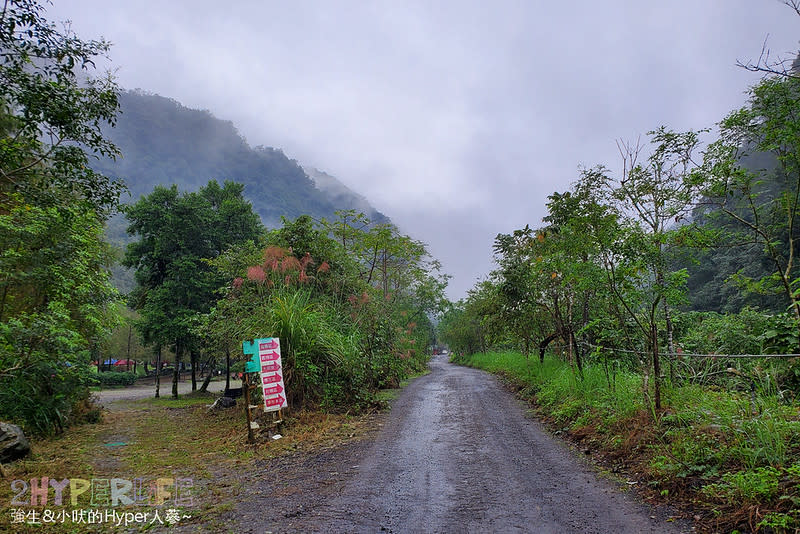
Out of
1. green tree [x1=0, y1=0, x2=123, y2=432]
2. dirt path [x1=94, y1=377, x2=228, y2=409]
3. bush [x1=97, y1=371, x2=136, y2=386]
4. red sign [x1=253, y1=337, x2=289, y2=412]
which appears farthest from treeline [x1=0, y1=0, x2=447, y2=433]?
bush [x1=97, y1=371, x2=136, y2=386]

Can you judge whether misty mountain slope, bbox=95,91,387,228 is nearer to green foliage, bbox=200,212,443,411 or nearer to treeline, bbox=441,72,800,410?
green foliage, bbox=200,212,443,411

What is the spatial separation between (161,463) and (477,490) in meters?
4.61

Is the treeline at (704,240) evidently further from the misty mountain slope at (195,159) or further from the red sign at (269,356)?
the misty mountain slope at (195,159)

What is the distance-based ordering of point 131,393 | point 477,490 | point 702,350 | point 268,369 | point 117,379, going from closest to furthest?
point 477,490 → point 268,369 → point 702,350 → point 131,393 → point 117,379

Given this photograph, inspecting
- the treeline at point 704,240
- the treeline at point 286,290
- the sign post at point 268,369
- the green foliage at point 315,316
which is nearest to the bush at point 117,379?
the treeline at point 286,290

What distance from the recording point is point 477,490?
13.0 feet

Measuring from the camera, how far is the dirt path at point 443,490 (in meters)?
3.22

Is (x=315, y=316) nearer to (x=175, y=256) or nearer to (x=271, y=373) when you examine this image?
(x=271, y=373)

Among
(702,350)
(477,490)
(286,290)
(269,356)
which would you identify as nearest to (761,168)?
(702,350)

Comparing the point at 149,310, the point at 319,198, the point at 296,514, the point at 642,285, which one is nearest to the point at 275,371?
the point at 296,514

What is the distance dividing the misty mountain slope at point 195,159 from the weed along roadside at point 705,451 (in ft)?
434

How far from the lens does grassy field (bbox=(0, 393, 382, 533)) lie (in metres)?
3.62

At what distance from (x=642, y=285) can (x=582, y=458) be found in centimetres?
246

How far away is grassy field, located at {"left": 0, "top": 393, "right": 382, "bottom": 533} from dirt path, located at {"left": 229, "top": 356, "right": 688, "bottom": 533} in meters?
0.45
